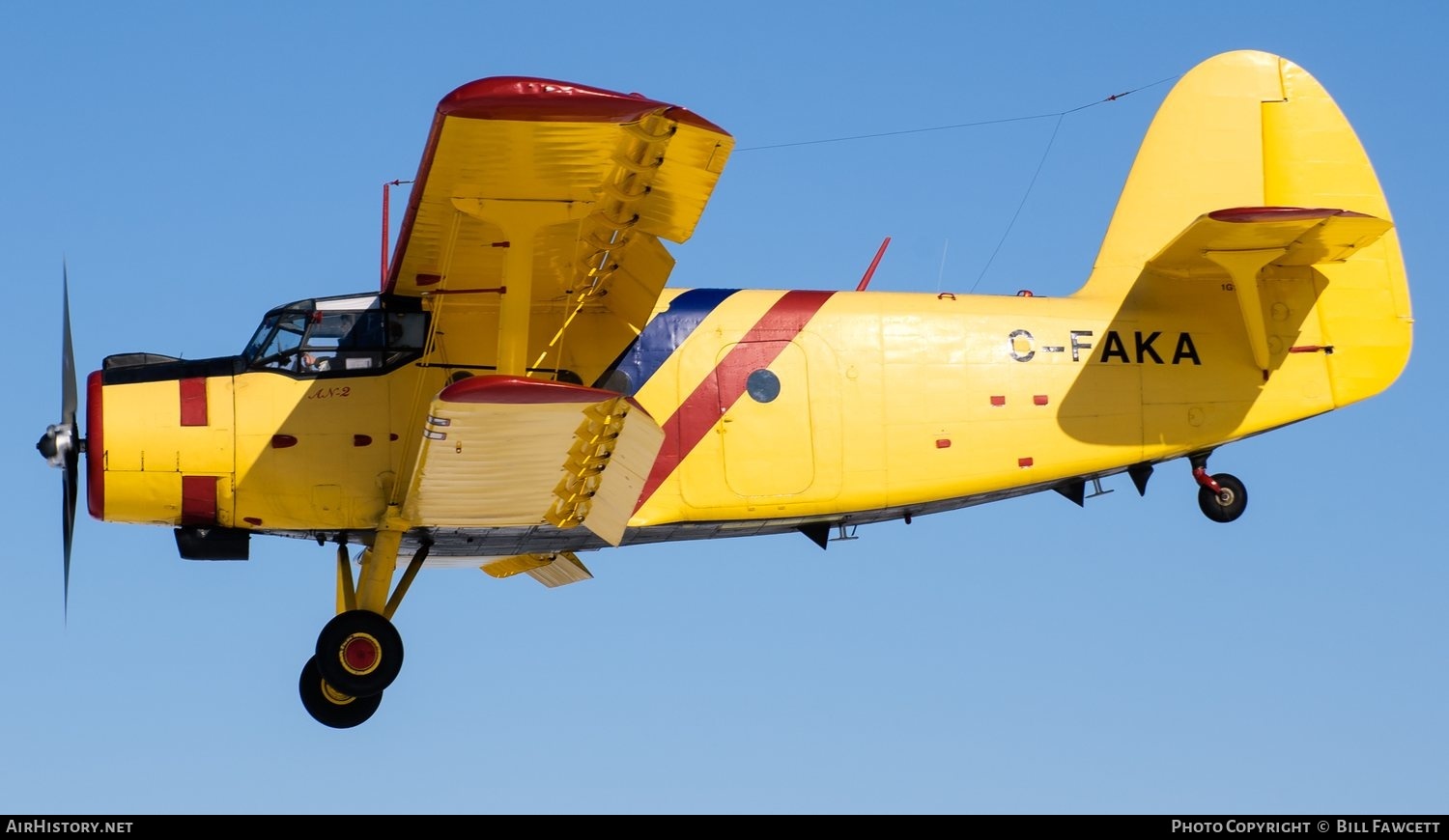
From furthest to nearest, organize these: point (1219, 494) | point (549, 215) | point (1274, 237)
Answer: point (1219, 494)
point (1274, 237)
point (549, 215)

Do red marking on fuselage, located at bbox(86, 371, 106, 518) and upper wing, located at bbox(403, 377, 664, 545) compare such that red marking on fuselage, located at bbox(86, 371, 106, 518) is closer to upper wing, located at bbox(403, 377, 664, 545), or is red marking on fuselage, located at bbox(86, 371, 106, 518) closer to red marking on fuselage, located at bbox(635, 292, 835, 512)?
upper wing, located at bbox(403, 377, 664, 545)

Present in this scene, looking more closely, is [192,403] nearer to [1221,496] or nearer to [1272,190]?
[1221,496]

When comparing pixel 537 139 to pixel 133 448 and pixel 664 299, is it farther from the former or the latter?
pixel 133 448

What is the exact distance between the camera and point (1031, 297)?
45.6 ft

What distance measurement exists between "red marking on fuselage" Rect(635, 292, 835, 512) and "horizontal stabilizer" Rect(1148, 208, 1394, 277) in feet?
8.85

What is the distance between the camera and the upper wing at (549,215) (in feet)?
33.3

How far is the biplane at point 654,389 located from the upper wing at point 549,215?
0.02m

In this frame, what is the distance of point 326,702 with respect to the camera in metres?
12.9

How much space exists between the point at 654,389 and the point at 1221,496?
14.2 feet

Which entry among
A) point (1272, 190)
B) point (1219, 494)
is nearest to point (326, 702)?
point (1219, 494)

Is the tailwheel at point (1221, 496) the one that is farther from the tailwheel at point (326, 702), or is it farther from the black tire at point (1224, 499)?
the tailwheel at point (326, 702)

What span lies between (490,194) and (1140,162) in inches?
242
